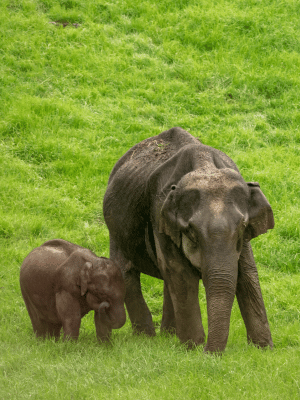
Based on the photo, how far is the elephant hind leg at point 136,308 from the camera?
23.9 feet

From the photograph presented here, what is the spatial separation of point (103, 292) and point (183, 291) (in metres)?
0.85

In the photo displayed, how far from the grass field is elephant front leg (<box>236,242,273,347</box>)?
0.21 m

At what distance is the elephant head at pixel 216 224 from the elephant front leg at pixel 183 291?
31 centimetres

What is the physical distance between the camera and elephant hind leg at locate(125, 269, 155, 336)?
287 inches

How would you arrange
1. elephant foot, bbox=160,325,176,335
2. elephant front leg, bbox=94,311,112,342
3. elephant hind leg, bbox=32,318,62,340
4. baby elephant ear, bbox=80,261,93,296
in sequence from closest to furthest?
baby elephant ear, bbox=80,261,93,296
elephant front leg, bbox=94,311,112,342
elephant hind leg, bbox=32,318,62,340
elephant foot, bbox=160,325,176,335

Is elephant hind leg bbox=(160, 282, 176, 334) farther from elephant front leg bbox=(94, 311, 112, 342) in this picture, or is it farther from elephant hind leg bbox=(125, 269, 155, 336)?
elephant front leg bbox=(94, 311, 112, 342)

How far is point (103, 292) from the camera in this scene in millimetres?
6457

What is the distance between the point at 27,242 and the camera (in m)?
9.88

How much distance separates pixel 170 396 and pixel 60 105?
352 inches

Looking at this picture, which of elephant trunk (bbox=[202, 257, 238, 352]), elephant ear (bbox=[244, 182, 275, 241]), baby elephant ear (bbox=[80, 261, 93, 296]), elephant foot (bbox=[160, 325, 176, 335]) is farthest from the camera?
elephant foot (bbox=[160, 325, 176, 335])

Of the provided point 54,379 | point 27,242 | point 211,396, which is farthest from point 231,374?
point 27,242

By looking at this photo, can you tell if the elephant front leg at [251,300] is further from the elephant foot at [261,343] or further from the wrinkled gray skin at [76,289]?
the wrinkled gray skin at [76,289]

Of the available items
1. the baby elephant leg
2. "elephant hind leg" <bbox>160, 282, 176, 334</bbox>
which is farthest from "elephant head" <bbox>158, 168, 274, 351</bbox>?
"elephant hind leg" <bbox>160, 282, 176, 334</bbox>

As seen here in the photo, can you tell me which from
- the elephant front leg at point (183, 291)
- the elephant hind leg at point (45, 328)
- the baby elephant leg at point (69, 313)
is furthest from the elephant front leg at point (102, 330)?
the elephant front leg at point (183, 291)
